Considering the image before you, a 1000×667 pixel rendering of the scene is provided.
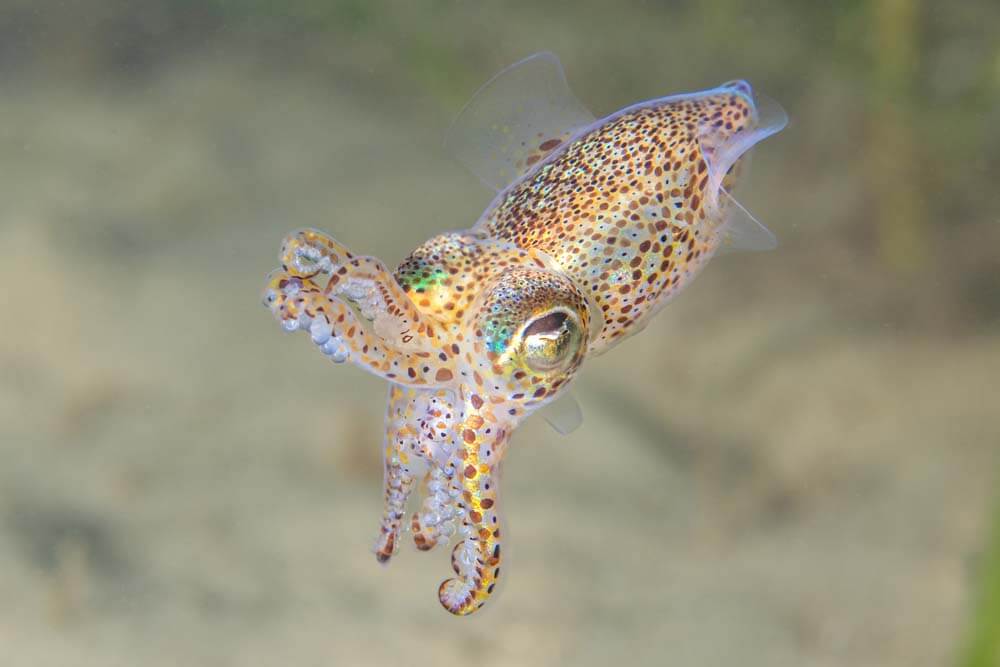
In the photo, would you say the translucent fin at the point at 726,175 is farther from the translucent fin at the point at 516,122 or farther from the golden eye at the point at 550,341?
the golden eye at the point at 550,341

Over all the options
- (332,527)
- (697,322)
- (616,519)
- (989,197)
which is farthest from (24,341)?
(989,197)

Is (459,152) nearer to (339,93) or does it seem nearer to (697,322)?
(697,322)

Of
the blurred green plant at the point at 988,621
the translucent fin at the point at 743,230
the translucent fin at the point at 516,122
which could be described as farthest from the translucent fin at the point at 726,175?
the blurred green plant at the point at 988,621

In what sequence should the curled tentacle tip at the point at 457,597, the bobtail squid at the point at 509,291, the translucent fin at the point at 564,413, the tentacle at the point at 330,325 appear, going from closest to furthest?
the tentacle at the point at 330,325 → the bobtail squid at the point at 509,291 → the curled tentacle tip at the point at 457,597 → the translucent fin at the point at 564,413

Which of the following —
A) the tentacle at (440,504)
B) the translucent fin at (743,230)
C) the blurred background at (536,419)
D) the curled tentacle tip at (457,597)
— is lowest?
the blurred background at (536,419)

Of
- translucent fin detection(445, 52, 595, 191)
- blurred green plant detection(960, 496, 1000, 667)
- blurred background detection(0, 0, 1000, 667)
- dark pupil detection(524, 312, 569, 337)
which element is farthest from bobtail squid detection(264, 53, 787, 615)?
blurred background detection(0, 0, 1000, 667)

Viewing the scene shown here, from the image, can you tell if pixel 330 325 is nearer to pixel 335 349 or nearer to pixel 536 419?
pixel 335 349

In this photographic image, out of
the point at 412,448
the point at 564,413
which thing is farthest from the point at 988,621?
the point at 412,448
